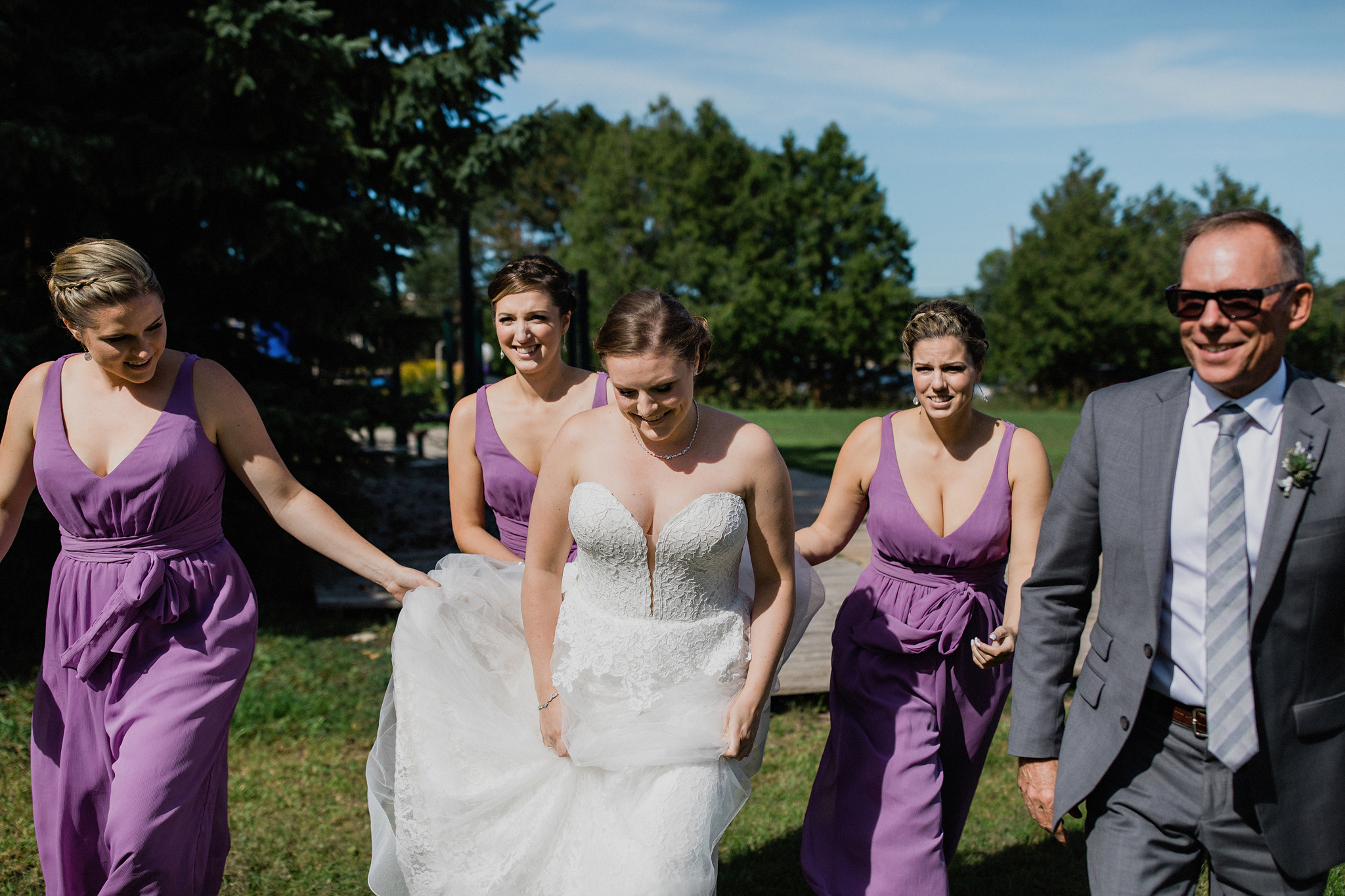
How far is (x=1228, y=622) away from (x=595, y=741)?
178 centimetres

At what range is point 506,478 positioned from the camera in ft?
13.7

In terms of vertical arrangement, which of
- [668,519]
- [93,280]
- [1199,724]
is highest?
[93,280]

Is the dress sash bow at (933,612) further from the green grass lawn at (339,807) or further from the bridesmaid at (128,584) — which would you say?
the bridesmaid at (128,584)

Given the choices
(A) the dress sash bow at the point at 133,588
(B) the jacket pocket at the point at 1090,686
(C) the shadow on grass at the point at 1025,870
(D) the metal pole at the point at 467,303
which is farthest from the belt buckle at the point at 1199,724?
(D) the metal pole at the point at 467,303

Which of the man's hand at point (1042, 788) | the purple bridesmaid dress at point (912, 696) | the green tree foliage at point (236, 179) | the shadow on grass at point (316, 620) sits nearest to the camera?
the man's hand at point (1042, 788)

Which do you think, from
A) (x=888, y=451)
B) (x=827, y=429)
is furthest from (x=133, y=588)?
(x=827, y=429)

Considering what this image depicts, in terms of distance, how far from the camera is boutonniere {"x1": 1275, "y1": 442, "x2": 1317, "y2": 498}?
241 cm

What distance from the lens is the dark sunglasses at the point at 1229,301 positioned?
7.98ft

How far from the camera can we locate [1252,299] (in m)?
2.44

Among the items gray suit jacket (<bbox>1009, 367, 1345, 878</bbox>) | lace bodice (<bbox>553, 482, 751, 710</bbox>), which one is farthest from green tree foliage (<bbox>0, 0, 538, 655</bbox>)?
gray suit jacket (<bbox>1009, 367, 1345, 878</bbox>)

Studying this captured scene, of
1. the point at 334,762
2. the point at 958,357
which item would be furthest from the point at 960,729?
the point at 334,762

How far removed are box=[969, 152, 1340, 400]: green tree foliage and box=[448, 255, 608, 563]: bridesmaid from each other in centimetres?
4351

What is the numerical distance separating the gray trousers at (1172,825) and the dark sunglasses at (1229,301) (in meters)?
0.98

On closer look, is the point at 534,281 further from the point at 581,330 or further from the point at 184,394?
the point at 581,330
